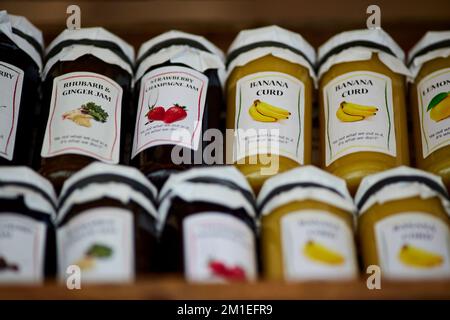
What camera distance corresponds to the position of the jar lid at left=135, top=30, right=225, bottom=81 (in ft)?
4.84

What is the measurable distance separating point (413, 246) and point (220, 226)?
10.4 inches

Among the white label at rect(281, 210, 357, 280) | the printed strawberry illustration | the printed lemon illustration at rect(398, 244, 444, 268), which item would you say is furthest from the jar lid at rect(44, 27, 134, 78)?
the printed lemon illustration at rect(398, 244, 444, 268)

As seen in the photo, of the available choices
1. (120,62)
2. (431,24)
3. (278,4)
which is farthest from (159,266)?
(431,24)

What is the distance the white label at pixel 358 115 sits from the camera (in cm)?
137

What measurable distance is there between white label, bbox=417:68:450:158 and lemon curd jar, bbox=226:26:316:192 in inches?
7.6

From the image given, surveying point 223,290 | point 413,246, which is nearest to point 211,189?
point 223,290

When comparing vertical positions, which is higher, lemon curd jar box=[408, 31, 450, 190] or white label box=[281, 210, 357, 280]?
lemon curd jar box=[408, 31, 450, 190]

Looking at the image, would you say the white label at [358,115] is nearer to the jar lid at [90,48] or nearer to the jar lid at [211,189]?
the jar lid at [211,189]

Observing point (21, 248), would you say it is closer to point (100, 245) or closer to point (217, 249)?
point (100, 245)

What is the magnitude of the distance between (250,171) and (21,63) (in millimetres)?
454

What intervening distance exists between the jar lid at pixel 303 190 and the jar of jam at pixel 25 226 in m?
0.32

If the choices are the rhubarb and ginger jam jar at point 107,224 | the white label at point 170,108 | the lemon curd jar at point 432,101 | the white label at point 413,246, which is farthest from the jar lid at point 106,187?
the lemon curd jar at point 432,101

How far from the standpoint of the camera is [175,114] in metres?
1.38

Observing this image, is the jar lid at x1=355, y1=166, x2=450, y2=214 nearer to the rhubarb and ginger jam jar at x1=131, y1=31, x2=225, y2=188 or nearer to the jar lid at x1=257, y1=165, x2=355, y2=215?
the jar lid at x1=257, y1=165, x2=355, y2=215
